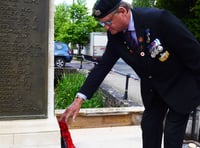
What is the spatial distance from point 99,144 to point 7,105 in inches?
56.2

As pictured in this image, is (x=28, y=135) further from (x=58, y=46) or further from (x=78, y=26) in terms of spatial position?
(x=78, y=26)

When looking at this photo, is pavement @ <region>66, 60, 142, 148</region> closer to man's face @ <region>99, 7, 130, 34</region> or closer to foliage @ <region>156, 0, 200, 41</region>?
man's face @ <region>99, 7, 130, 34</region>

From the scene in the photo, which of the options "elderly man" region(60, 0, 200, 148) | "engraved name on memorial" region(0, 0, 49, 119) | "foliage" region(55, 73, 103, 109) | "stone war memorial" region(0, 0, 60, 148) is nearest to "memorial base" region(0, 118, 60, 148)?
"stone war memorial" region(0, 0, 60, 148)

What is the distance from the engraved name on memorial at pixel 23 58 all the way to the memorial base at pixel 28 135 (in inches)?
5.9

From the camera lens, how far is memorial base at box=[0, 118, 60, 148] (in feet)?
11.5

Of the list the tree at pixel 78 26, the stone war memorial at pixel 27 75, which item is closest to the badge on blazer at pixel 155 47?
the stone war memorial at pixel 27 75

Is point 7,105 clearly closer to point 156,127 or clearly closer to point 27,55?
point 27,55

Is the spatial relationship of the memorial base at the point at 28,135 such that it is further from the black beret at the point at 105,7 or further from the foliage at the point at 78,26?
the foliage at the point at 78,26

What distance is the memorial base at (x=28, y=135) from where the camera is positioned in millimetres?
3512

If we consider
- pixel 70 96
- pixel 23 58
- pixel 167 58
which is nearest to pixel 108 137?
pixel 23 58

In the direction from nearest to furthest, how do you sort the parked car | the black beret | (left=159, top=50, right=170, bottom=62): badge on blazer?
the black beret → (left=159, top=50, right=170, bottom=62): badge on blazer → the parked car

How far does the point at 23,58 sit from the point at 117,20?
1.53 metres

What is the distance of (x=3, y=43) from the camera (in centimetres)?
360

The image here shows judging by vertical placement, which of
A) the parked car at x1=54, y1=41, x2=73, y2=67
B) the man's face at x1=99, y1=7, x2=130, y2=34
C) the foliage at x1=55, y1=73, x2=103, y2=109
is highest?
the man's face at x1=99, y1=7, x2=130, y2=34
